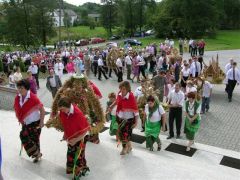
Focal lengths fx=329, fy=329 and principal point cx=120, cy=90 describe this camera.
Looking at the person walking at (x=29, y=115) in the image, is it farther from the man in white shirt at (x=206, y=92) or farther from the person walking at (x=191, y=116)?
the man in white shirt at (x=206, y=92)

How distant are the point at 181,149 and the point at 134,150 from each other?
51.2 inches

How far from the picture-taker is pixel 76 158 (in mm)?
6141

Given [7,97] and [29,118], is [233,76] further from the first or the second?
[29,118]

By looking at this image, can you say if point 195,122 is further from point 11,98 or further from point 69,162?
point 11,98

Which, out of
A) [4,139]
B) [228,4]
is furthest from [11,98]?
[228,4]

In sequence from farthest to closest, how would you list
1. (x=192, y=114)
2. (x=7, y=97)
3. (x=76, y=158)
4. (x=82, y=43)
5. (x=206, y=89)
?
(x=82, y=43) → (x=7, y=97) → (x=206, y=89) → (x=192, y=114) → (x=76, y=158)

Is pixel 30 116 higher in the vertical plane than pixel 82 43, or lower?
higher

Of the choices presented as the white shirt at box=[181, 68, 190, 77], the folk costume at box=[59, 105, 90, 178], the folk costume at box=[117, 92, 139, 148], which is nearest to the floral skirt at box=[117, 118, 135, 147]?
the folk costume at box=[117, 92, 139, 148]

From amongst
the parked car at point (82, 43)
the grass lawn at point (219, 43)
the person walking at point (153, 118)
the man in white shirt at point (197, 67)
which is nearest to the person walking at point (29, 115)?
the person walking at point (153, 118)

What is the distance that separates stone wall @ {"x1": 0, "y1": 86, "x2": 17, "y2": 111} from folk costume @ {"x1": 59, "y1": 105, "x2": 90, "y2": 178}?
6.79 meters

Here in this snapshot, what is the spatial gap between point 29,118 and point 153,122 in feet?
9.45

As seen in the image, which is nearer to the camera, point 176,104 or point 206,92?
point 176,104

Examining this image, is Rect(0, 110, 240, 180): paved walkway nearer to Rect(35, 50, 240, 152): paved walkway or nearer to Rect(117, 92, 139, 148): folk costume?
Rect(117, 92, 139, 148): folk costume

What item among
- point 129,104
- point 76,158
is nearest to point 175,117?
point 129,104
